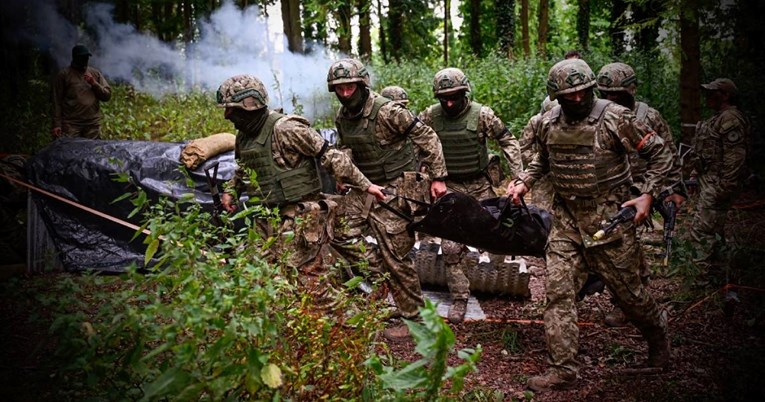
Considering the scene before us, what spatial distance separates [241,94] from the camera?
5.09m

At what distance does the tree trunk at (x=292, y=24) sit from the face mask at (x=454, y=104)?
9.57 m

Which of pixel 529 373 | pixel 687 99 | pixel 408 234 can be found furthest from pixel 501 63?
pixel 529 373

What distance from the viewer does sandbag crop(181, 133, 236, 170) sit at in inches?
303

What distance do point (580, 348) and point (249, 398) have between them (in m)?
3.32

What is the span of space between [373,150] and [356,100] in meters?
0.49

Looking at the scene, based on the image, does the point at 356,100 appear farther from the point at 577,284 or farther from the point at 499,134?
the point at 577,284

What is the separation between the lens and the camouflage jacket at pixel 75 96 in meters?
9.24

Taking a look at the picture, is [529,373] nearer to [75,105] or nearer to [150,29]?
[75,105]

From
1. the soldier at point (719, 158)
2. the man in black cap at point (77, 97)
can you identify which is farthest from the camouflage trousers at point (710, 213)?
the man in black cap at point (77, 97)

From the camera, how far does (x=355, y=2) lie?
18.3 m

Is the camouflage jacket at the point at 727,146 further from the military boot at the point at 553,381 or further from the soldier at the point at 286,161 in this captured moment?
the soldier at the point at 286,161

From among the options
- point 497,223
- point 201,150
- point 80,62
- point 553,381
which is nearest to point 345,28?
point 80,62

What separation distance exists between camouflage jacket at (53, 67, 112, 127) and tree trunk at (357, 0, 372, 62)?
9899 mm

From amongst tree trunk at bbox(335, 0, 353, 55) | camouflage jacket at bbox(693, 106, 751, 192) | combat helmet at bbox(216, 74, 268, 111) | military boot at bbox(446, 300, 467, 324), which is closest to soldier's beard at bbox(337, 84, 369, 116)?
combat helmet at bbox(216, 74, 268, 111)
